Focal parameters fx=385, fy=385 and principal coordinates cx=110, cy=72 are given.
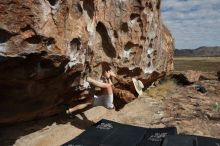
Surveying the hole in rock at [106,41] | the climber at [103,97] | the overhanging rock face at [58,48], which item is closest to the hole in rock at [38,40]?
the overhanging rock face at [58,48]

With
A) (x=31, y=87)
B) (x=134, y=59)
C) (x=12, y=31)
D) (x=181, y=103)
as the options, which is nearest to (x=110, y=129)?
(x=31, y=87)

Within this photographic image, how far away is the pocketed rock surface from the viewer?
23.7ft

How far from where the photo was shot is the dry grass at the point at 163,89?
13751mm

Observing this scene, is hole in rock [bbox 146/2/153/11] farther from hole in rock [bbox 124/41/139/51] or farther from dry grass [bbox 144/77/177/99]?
dry grass [bbox 144/77/177/99]

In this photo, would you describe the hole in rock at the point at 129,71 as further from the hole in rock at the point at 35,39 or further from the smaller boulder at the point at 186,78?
the smaller boulder at the point at 186,78

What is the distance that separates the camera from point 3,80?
5.91 metres

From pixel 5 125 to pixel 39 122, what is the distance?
0.82 meters

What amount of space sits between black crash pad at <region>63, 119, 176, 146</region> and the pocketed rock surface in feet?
2.18

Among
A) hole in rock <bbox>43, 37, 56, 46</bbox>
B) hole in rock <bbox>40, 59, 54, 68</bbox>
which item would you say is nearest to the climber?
hole in rock <bbox>40, 59, 54, 68</bbox>

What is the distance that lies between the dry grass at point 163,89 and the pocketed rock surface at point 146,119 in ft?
0.51

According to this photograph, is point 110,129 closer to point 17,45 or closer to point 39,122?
point 39,122

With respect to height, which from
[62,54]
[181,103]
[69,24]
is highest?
[69,24]

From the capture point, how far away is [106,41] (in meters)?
9.17

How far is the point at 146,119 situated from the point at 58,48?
189 inches
